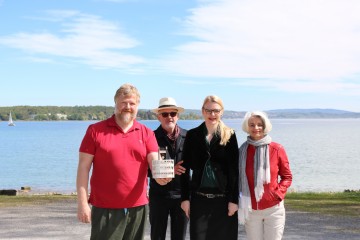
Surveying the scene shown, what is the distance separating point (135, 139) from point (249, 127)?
1144 mm

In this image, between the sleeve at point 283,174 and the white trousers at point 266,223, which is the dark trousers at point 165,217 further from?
the sleeve at point 283,174

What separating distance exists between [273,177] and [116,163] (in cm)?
149

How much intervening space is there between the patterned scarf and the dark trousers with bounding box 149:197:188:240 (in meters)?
0.80

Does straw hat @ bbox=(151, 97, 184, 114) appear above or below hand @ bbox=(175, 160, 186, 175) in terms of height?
above

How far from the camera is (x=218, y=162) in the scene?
5.05m

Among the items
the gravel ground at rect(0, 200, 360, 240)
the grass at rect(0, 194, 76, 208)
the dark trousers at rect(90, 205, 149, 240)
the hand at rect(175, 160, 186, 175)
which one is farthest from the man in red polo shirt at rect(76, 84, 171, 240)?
the grass at rect(0, 194, 76, 208)

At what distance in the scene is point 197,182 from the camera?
5.05 metres

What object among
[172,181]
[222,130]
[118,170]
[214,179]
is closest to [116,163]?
[118,170]

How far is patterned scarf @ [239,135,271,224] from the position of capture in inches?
199

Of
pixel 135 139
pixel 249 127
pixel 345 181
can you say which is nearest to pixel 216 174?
pixel 249 127

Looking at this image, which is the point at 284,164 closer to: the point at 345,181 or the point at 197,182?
the point at 197,182

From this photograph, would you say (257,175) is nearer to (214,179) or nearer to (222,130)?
(214,179)

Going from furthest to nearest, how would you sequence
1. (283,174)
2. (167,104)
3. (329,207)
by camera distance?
(329,207)
(167,104)
(283,174)

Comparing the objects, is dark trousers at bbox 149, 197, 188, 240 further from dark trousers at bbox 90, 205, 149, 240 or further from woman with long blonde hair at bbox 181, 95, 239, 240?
dark trousers at bbox 90, 205, 149, 240
